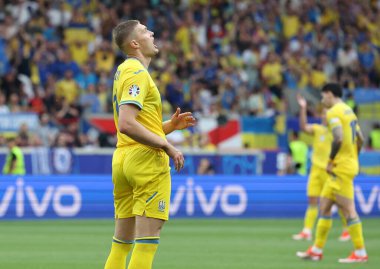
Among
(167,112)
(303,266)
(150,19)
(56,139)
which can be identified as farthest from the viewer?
(150,19)

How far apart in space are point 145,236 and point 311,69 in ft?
74.5

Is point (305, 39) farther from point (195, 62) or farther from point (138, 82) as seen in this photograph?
point (138, 82)

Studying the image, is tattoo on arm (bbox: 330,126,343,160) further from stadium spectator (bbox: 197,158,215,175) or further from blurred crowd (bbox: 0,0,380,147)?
blurred crowd (bbox: 0,0,380,147)

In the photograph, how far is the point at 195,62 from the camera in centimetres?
2864

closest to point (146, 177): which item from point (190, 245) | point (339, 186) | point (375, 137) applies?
point (339, 186)

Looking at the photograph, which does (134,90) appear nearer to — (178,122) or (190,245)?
(178,122)

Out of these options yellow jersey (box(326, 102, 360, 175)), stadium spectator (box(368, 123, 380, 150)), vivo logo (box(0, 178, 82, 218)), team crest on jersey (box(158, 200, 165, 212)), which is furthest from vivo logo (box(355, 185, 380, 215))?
team crest on jersey (box(158, 200, 165, 212))

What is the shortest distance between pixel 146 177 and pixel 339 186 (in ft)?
17.7

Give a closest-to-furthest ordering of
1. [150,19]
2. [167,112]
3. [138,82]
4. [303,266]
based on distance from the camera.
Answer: [138,82], [303,266], [167,112], [150,19]

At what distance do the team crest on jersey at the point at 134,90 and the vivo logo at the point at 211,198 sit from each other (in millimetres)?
12245

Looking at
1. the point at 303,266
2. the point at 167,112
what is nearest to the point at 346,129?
the point at 303,266

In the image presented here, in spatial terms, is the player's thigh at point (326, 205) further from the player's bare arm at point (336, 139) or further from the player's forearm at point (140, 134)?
the player's forearm at point (140, 134)

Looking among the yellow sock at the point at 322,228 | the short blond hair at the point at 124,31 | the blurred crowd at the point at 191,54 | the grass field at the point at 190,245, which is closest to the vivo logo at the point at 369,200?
the grass field at the point at 190,245

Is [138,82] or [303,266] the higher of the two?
[138,82]
